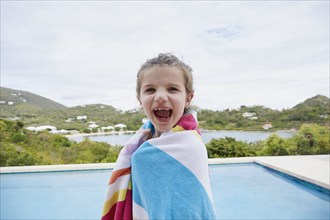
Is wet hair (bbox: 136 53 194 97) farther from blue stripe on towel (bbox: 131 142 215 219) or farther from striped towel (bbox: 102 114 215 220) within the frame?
blue stripe on towel (bbox: 131 142 215 219)

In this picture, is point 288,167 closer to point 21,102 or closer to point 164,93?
point 164,93

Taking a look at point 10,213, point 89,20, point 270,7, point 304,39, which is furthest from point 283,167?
point 89,20

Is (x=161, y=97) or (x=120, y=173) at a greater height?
(x=161, y=97)

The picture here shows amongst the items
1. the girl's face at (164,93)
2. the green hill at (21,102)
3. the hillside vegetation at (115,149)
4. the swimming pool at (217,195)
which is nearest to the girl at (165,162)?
the girl's face at (164,93)

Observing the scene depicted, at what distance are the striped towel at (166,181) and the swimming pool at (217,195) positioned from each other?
4.41m

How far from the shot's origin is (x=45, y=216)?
4996mm

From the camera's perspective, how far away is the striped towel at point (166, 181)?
67cm

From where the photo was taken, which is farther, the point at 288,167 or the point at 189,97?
the point at 288,167

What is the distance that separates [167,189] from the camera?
0.68m

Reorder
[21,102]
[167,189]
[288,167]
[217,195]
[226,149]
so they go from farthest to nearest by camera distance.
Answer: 1. [21,102]
2. [226,149]
3. [288,167]
4. [217,195]
5. [167,189]

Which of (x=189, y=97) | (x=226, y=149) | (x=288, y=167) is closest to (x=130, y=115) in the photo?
(x=189, y=97)

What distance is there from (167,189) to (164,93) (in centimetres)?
26

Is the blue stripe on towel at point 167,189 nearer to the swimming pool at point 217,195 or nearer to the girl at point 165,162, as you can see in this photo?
the girl at point 165,162

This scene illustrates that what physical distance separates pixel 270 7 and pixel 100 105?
841 inches
